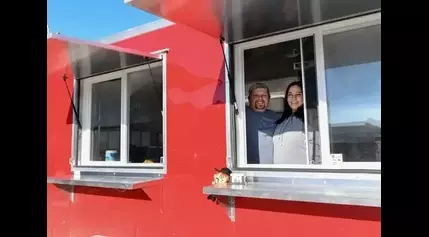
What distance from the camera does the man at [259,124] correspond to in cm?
236

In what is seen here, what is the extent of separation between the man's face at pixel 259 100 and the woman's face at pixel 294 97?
0.16 meters

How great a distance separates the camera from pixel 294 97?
225 centimetres

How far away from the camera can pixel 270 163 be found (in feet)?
7.54

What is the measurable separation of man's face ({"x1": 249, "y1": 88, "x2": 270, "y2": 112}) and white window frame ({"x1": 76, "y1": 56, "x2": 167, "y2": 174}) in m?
0.76

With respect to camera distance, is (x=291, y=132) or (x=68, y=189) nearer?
(x=291, y=132)

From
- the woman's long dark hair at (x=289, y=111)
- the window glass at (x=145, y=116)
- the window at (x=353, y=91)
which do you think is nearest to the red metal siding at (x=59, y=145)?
the window glass at (x=145, y=116)

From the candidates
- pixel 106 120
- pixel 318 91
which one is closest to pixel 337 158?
pixel 318 91

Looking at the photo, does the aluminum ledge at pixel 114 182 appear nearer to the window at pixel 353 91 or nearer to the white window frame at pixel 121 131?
the white window frame at pixel 121 131

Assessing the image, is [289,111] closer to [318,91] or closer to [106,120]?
[318,91]

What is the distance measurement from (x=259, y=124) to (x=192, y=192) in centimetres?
70

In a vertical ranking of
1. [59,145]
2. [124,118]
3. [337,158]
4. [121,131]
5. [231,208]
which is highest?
[124,118]

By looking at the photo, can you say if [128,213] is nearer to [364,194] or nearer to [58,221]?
[58,221]
